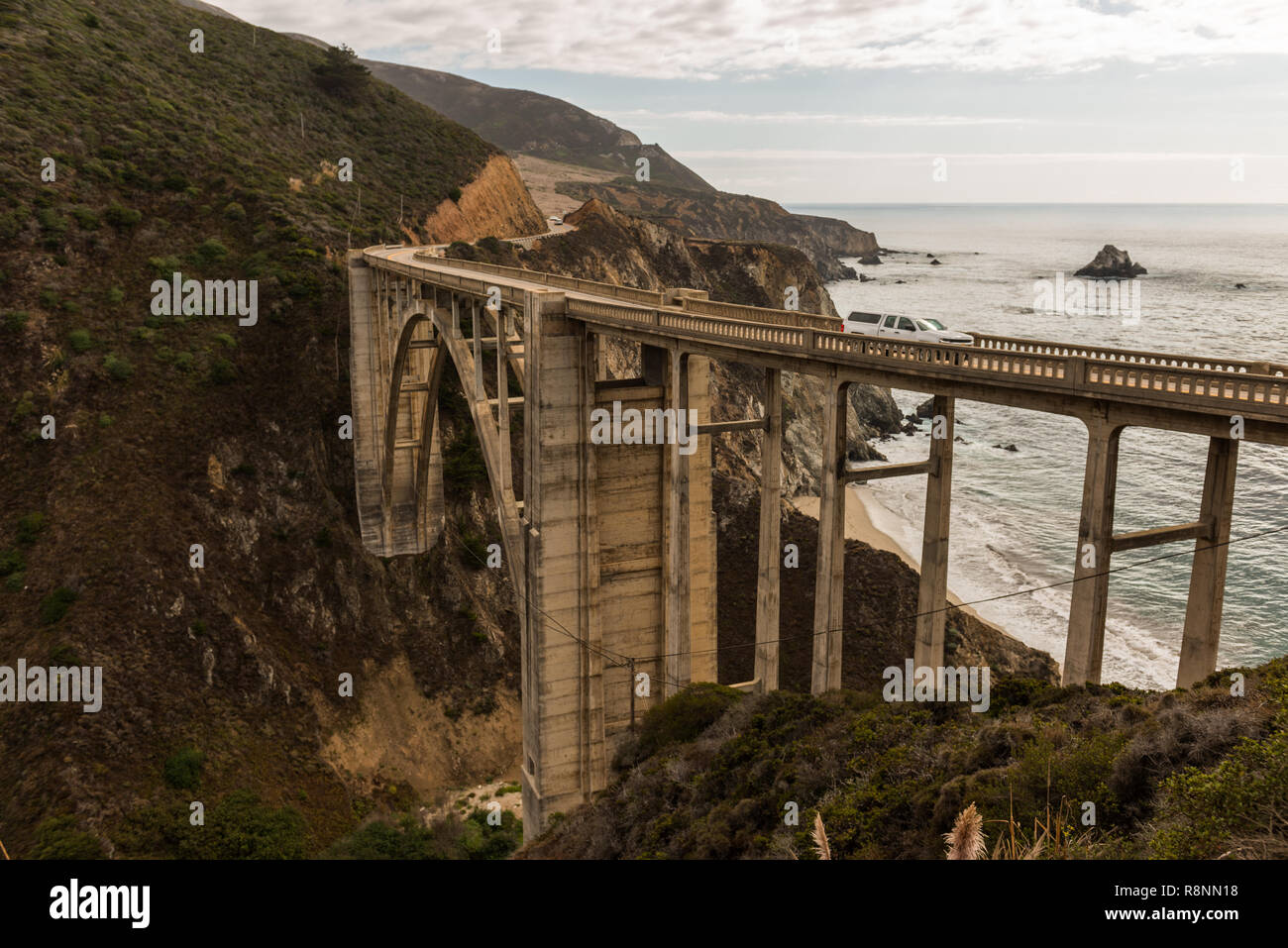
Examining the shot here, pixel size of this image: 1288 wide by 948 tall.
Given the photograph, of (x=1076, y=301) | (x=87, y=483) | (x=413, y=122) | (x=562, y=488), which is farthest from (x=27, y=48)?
(x=1076, y=301)

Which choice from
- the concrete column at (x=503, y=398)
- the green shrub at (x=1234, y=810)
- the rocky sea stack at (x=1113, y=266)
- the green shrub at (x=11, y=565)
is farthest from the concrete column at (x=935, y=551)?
the rocky sea stack at (x=1113, y=266)

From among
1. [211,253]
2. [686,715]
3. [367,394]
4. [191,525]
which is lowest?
[686,715]

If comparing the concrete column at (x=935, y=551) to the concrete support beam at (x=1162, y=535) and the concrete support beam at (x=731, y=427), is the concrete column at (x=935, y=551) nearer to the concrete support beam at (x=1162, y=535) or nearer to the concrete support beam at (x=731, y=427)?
the concrete support beam at (x=1162, y=535)

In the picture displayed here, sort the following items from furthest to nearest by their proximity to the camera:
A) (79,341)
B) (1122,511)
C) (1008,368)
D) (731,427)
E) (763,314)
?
(1122,511)
(79,341)
(763,314)
(731,427)
(1008,368)

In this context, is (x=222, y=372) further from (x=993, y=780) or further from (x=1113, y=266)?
(x=1113, y=266)

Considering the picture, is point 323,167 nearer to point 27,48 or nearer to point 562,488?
point 27,48

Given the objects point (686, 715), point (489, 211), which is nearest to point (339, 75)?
point (489, 211)

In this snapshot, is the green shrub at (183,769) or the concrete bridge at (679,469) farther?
the green shrub at (183,769)
